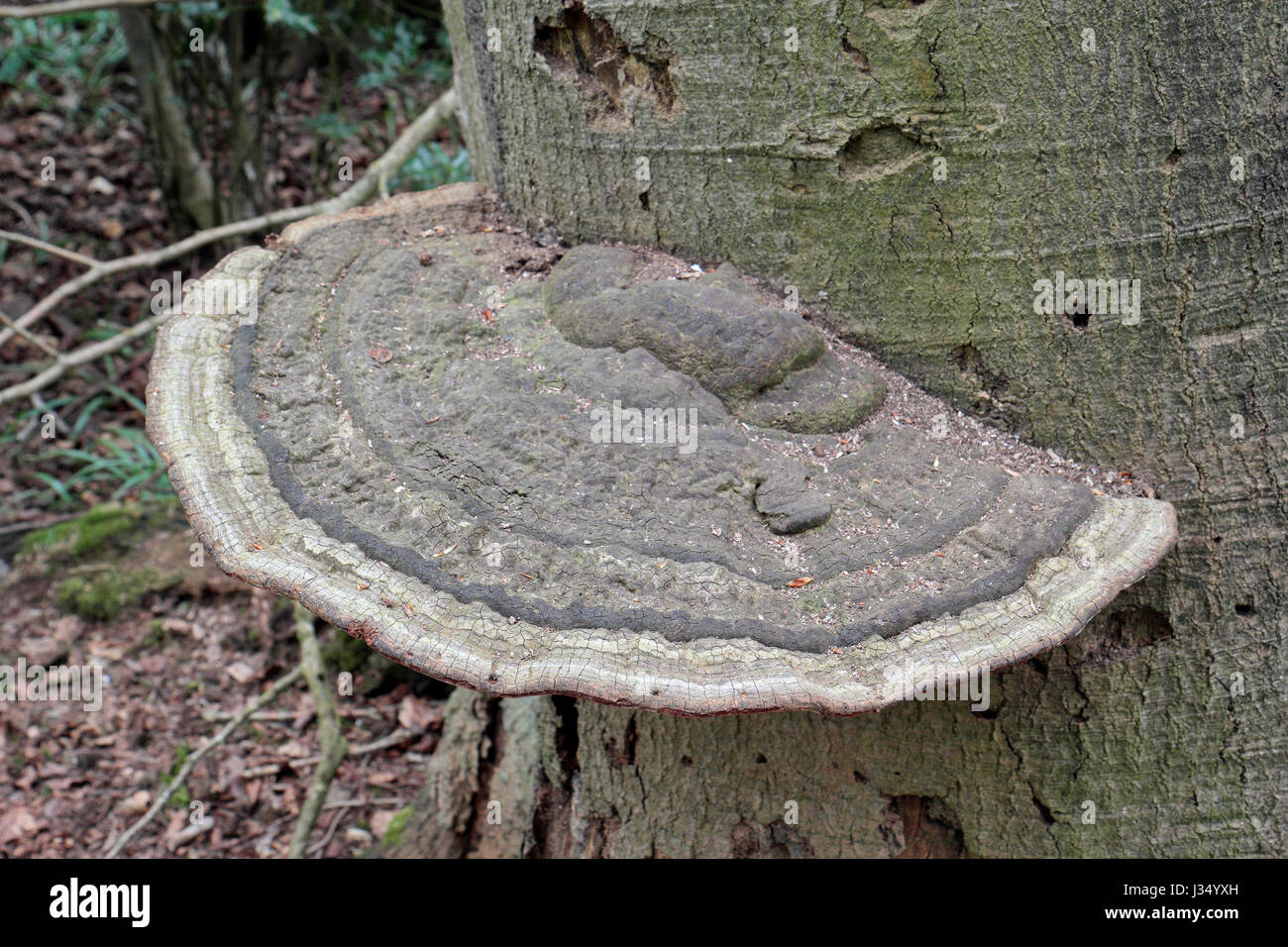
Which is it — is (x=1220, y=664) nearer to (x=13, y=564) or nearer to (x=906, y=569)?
(x=906, y=569)

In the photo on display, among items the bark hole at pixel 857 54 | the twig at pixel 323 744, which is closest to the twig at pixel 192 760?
the twig at pixel 323 744

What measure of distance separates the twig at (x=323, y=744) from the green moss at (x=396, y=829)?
1.21 ft

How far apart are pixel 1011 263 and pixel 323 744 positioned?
9.10ft

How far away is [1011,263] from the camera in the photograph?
1.94m

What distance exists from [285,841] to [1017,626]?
330cm

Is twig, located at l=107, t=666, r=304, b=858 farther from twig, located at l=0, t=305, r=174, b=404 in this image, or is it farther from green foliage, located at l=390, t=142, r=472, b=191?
green foliage, located at l=390, t=142, r=472, b=191

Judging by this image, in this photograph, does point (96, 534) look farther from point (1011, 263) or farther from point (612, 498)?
point (1011, 263)

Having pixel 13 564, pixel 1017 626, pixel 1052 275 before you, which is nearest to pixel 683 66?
pixel 1052 275

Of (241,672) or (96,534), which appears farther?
(96,534)

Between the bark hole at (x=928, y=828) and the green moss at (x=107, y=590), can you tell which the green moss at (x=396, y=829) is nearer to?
the green moss at (x=107, y=590)

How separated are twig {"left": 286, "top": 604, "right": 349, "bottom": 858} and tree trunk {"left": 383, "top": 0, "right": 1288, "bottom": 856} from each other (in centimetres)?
140

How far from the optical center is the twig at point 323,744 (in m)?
3.26

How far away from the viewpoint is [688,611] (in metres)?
1.62

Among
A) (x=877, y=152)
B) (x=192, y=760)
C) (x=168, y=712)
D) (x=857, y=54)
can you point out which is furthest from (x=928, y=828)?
(x=168, y=712)
